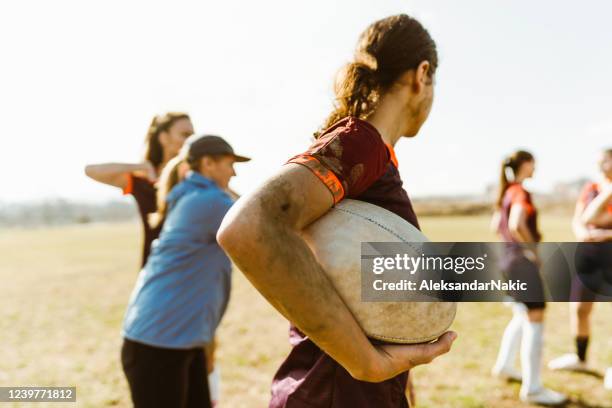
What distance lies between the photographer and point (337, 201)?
1582mm

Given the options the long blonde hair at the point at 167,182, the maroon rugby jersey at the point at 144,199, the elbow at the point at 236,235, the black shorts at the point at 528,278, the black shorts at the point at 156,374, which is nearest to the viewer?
the elbow at the point at 236,235

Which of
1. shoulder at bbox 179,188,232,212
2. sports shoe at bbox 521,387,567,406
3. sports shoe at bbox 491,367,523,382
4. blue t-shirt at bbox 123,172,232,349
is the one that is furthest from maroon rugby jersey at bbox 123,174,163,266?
sports shoe at bbox 491,367,523,382

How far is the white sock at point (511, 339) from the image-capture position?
20.0 ft

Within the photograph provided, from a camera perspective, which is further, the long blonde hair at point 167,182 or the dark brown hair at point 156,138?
the dark brown hair at point 156,138

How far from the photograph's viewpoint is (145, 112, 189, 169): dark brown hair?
465 cm

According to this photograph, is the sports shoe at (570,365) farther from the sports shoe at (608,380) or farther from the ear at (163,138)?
the ear at (163,138)

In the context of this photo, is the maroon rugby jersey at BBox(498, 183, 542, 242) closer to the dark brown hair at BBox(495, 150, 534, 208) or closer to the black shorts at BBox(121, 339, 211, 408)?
the dark brown hair at BBox(495, 150, 534, 208)

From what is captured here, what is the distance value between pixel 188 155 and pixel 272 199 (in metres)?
2.43

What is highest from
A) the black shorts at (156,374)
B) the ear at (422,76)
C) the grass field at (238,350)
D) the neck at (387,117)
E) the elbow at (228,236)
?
the ear at (422,76)

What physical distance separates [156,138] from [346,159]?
3.49 meters

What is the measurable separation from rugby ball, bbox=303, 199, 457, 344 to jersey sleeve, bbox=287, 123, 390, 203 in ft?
0.28

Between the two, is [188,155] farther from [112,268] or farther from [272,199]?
[112,268]

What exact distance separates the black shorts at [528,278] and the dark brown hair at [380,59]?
420cm

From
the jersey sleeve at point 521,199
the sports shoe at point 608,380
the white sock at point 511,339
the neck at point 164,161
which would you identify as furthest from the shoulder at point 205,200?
the sports shoe at point 608,380
